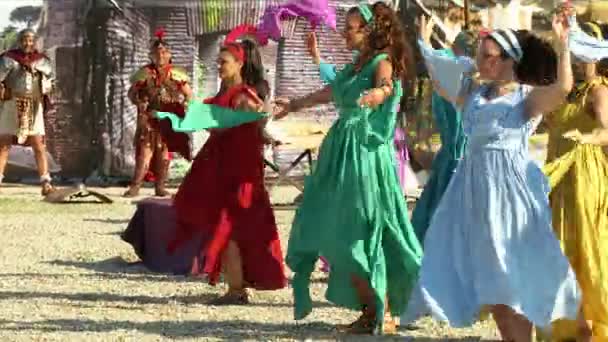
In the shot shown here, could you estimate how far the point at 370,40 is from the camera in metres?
6.39

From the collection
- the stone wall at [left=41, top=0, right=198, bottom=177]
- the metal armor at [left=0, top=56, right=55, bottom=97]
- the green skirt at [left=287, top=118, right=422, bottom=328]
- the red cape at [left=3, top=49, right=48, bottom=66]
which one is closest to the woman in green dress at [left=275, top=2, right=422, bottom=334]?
the green skirt at [left=287, top=118, right=422, bottom=328]

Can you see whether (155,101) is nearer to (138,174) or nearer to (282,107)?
(138,174)

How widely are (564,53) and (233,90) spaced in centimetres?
268

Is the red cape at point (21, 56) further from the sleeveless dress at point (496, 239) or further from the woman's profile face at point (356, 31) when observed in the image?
the sleeveless dress at point (496, 239)

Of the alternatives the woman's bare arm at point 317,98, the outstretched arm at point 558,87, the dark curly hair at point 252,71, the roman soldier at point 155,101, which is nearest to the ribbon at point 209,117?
the dark curly hair at point 252,71

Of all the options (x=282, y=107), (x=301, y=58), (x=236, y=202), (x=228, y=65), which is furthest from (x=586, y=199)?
(x=301, y=58)

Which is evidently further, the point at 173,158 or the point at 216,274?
the point at 173,158

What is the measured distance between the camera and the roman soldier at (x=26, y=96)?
14438 mm

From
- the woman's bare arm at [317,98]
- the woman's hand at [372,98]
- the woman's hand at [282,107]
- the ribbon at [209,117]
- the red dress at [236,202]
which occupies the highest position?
the woman's hand at [372,98]

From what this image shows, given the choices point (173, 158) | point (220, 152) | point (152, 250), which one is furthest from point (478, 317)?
point (173, 158)

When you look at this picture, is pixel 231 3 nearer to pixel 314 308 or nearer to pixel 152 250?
pixel 152 250

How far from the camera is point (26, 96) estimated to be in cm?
1466

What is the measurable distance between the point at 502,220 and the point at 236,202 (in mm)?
2336

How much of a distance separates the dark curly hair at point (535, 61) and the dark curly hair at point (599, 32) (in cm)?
49
